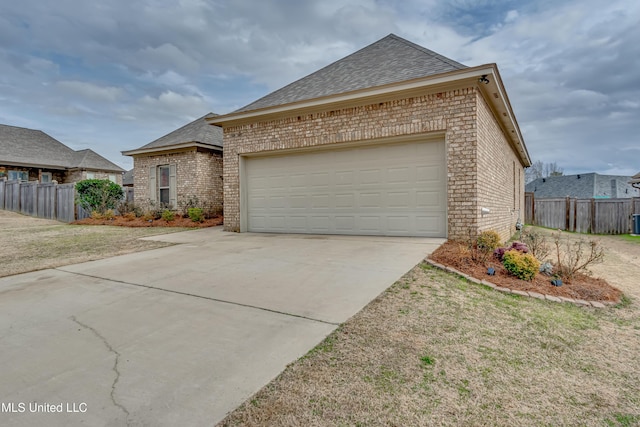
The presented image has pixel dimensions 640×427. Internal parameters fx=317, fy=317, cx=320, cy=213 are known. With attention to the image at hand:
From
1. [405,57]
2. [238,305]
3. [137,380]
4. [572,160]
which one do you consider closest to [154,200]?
[405,57]

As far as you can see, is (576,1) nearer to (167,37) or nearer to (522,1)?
(522,1)

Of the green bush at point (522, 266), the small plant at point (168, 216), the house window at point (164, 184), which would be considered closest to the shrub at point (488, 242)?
the green bush at point (522, 266)

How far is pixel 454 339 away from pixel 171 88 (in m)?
22.5

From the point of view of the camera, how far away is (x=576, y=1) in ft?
26.0

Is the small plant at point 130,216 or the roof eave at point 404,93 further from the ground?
the roof eave at point 404,93

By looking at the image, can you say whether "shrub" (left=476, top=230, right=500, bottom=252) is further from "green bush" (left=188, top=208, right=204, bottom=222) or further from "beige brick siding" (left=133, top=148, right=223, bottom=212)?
"beige brick siding" (left=133, top=148, right=223, bottom=212)

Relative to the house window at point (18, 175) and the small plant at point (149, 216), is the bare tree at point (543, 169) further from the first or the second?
the house window at point (18, 175)

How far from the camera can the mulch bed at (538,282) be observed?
4125mm

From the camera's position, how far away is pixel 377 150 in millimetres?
8117

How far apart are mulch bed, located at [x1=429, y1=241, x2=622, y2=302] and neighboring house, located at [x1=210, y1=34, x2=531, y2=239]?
1920mm

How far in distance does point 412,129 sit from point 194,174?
948cm

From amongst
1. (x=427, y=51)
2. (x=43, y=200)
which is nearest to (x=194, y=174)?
(x=43, y=200)

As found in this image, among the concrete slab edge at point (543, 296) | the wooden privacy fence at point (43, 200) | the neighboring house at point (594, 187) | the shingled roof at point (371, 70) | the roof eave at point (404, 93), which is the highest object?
the shingled roof at point (371, 70)

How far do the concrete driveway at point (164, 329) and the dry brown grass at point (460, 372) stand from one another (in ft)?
0.85
